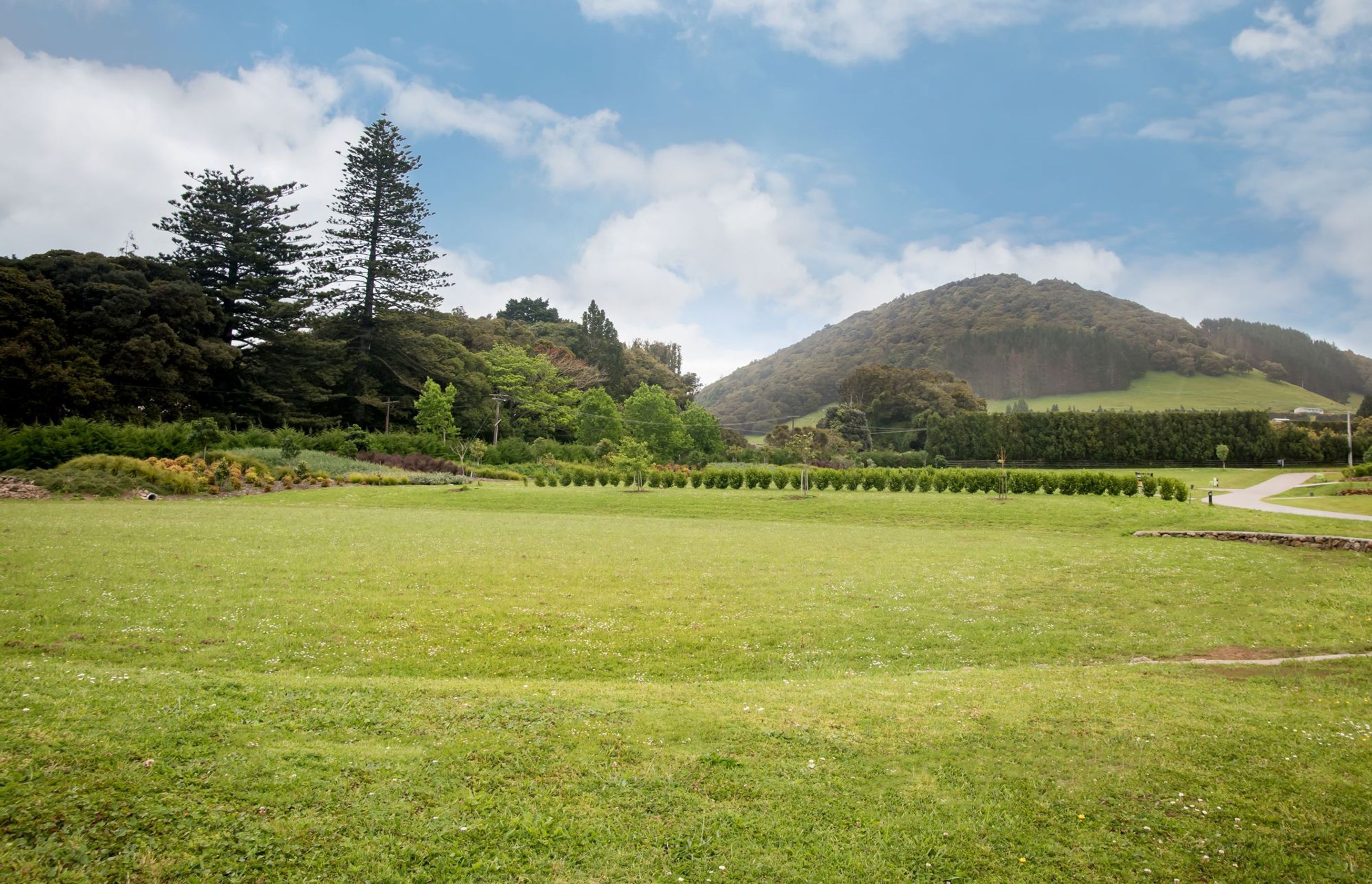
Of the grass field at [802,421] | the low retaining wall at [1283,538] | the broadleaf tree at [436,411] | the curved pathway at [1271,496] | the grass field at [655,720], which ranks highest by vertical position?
the grass field at [802,421]

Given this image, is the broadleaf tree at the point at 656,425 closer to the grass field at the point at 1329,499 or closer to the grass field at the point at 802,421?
the grass field at the point at 1329,499

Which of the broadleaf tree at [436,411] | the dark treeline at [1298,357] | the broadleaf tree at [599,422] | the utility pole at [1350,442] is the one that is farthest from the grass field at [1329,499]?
the dark treeline at [1298,357]

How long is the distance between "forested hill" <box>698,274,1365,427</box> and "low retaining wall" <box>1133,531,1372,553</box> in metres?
87.8

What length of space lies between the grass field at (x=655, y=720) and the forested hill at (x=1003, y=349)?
98.2 m

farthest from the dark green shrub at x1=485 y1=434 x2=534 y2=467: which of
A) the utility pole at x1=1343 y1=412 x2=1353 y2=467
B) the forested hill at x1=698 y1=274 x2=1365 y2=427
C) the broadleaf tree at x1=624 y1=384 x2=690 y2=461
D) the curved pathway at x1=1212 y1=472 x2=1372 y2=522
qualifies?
the forested hill at x1=698 y1=274 x2=1365 y2=427

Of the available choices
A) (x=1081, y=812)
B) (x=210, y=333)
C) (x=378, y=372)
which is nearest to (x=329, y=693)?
(x=1081, y=812)

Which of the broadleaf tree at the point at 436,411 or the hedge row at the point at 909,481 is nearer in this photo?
the hedge row at the point at 909,481

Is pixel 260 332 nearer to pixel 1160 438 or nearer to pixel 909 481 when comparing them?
pixel 909 481

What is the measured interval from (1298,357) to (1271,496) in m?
98.4

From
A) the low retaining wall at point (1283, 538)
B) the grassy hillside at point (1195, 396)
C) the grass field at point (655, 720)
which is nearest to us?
the grass field at point (655, 720)

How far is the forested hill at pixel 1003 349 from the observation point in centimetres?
10406

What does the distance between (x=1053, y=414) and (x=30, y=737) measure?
204ft

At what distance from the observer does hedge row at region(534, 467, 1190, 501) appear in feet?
94.5

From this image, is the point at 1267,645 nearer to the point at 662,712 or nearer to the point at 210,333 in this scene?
the point at 662,712
